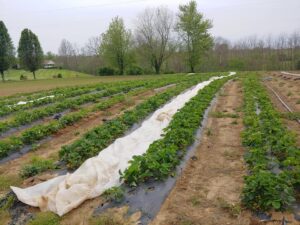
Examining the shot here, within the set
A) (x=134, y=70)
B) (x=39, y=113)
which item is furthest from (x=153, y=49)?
(x=39, y=113)

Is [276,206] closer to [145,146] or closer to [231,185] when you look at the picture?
[231,185]

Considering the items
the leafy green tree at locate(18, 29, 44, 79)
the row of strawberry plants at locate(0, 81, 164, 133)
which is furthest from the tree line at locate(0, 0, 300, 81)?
the row of strawberry plants at locate(0, 81, 164, 133)

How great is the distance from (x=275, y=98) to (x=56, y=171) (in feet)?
39.7

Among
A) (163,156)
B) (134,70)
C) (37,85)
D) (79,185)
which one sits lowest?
(79,185)

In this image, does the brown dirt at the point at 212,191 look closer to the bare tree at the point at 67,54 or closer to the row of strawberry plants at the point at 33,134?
the row of strawberry plants at the point at 33,134

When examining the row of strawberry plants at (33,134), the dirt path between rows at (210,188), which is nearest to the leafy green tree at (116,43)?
the row of strawberry plants at (33,134)

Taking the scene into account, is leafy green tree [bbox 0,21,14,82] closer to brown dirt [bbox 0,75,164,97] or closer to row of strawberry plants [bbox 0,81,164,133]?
brown dirt [bbox 0,75,164,97]

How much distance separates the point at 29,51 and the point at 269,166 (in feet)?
166

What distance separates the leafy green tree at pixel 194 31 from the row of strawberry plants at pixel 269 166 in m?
38.0

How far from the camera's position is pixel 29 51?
49281 mm

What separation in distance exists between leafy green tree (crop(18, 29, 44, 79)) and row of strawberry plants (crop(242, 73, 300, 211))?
47.4 meters

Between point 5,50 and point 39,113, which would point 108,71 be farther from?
point 39,113

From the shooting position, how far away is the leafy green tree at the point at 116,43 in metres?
46.2

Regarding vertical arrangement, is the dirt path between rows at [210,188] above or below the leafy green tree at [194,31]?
below
